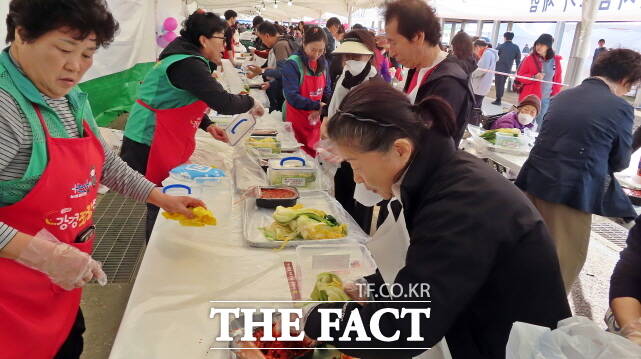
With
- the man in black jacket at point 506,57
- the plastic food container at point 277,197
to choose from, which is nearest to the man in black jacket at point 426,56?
the plastic food container at point 277,197

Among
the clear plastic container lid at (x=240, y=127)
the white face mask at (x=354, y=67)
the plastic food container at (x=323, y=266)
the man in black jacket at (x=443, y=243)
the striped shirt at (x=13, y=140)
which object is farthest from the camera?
the white face mask at (x=354, y=67)

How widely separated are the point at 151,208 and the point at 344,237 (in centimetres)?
109

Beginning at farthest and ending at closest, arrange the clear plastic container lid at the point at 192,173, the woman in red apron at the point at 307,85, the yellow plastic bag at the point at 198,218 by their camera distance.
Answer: the woman in red apron at the point at 307,85 < the clear plastic container lid at the point at 192,173 < the yellow plastic bag at the point at 198,218

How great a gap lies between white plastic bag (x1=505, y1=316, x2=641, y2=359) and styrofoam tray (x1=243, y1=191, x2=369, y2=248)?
0.90 metres

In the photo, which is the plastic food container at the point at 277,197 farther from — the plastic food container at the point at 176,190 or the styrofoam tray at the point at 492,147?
the styrofoam tray at the point at 492,147

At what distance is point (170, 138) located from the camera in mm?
2283

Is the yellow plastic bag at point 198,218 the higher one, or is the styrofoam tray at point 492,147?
the yellow plastic bag at point 198,218

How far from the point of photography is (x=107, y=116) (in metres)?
5.38

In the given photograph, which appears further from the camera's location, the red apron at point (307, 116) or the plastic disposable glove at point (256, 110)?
the red apron at point (307, 116)

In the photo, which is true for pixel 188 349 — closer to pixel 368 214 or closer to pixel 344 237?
pixel 344 237

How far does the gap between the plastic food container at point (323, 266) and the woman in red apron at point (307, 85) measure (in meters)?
2.06

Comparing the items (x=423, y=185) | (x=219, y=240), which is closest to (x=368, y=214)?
(x=219, y=240)

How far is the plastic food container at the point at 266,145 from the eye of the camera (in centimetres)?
283

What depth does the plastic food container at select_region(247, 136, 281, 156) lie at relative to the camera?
2.83m
